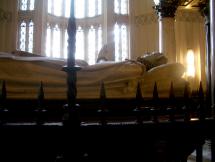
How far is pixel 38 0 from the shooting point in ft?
34.6

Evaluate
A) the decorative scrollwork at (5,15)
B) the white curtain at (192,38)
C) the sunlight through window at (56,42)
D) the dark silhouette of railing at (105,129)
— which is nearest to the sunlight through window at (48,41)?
the sunlight through window at (56,42)

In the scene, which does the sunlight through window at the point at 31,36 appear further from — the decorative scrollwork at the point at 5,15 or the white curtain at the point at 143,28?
the white curtain at the point at 143,28

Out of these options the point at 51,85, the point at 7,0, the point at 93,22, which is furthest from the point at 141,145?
the point at 93,22

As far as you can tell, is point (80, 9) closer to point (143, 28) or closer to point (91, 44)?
point (91, 44)

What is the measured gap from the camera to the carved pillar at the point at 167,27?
7.71m

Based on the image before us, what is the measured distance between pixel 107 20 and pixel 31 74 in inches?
313

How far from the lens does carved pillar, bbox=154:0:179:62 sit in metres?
7.71

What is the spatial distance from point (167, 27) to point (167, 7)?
47cm

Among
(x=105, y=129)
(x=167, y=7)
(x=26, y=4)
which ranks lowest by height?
(x=105, y=129)

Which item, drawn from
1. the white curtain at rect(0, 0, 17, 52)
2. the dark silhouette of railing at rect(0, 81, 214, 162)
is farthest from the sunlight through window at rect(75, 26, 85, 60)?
the dark silhouette of railing at rect(0, 81, 214, 162)

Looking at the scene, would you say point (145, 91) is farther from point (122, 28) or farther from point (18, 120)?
point (122, 28)

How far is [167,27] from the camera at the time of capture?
7.88 meters

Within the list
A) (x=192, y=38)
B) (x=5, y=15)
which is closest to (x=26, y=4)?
(x=5, y=15)

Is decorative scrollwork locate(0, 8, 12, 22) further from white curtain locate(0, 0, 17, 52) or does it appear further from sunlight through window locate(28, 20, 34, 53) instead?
sunlight through window locate(28, 20, 34, 53)
